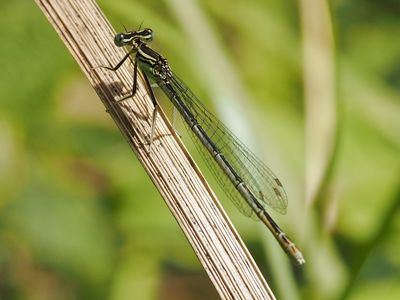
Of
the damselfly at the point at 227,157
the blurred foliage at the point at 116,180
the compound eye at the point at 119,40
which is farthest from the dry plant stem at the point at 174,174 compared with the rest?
the blurred foliage at the point at 116,180

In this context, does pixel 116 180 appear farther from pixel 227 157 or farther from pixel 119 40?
pixel 119 40

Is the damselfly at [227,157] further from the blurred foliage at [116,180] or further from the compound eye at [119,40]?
the compound eye at [119,40]

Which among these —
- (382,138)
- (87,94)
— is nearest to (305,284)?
(382,138)

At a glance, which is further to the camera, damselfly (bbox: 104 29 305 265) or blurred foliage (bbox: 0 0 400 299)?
blurred foliage (bbox: 0 0 400 299)

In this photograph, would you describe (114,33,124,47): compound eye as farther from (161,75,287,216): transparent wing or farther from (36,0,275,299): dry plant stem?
(161,75,287,216): transparent wing

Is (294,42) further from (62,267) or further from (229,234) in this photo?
(229,234)

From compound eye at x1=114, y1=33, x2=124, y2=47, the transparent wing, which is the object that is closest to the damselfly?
the transparent wing
